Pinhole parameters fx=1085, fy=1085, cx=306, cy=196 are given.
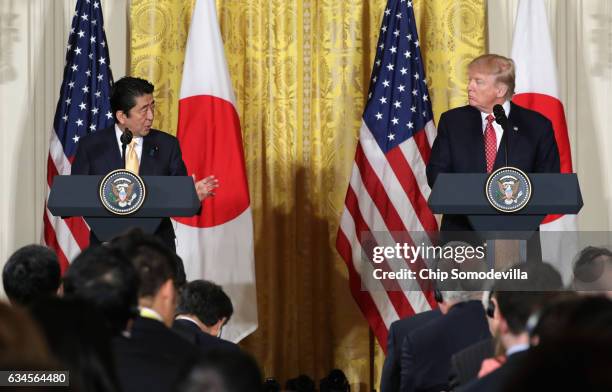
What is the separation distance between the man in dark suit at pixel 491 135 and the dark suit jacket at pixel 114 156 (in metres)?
1.43

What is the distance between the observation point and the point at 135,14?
7.95 m

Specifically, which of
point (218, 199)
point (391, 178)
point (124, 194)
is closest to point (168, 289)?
point (124, 194)

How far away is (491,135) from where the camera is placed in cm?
579

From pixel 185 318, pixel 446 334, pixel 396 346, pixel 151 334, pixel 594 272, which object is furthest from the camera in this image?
pixel 396 346

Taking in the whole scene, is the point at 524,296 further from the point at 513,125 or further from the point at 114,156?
the point at 114,156

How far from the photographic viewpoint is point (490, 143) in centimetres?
578

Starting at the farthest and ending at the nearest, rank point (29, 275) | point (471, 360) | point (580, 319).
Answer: point (29, 275), point (471, 360), point (580, 319)

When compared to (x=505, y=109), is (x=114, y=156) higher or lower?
lower

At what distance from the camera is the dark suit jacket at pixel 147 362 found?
2.66 metres

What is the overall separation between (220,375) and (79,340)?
0.27 m

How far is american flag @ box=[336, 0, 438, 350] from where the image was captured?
7.42 meters

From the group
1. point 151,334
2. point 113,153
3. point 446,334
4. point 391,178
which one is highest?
point 113,153

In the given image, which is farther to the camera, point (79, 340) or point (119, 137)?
point (119, 137)

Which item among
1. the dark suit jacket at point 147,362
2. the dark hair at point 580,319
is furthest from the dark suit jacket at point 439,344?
the dark hair at point 580,319
